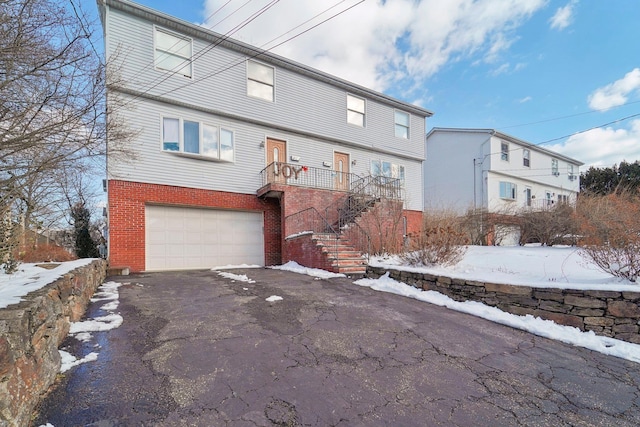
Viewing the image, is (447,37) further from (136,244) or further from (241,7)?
(136,244)

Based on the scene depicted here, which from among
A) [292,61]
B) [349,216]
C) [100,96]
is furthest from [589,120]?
[100,96]

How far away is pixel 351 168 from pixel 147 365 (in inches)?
472

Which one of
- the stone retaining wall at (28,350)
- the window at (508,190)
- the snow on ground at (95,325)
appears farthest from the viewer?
the window at (508,190)

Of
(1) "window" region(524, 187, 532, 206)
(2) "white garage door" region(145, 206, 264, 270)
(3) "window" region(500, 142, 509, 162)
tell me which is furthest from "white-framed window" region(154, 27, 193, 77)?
(1) "window" region(524, 187, 532, 206)

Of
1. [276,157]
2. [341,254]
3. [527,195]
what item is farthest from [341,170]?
[527,195]

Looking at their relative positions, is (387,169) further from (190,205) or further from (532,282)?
(532,282)

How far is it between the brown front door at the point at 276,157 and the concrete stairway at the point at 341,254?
312cm

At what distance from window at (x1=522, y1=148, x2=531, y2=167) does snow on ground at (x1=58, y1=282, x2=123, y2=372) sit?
2468 centimetres

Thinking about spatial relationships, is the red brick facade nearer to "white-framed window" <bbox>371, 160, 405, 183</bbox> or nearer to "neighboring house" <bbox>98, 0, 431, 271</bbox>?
"neighboring house" <bbox>98, 0, 431, 271</bbox>

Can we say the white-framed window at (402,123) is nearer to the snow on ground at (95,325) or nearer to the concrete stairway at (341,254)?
the concrete stairway at (341,254)

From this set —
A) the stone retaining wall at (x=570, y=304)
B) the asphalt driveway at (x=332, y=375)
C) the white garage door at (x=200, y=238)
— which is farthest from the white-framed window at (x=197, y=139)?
the stone retaining wall at (x=570, y=304)

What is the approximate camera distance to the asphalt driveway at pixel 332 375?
2.18 m

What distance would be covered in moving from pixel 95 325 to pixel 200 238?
6760 mm

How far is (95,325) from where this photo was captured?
3.82 meters
